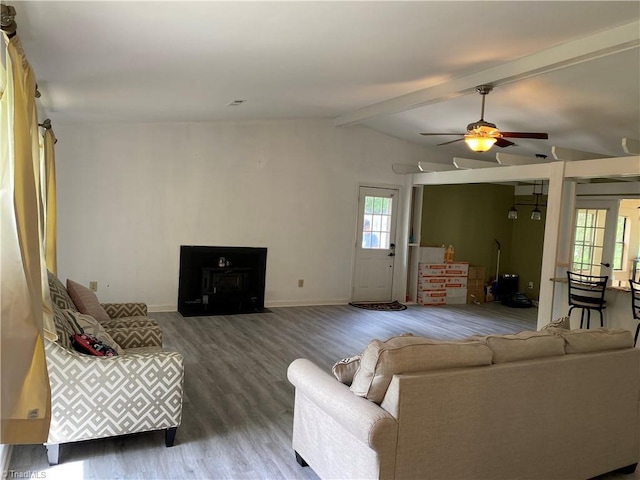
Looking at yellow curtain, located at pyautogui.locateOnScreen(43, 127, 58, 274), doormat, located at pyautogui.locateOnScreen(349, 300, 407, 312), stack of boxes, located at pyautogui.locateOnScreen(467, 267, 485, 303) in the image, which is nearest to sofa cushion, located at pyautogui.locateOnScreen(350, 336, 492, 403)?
yellow curtain, located at pyautogui.locateOnScreen(43, 127, 58, 274)

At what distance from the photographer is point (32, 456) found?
295 centimetres

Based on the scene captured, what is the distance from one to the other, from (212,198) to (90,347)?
Result: 444 cm

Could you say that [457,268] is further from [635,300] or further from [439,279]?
[635,300]

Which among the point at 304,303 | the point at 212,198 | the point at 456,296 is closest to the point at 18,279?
the point at 212,198

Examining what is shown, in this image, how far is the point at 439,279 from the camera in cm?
922

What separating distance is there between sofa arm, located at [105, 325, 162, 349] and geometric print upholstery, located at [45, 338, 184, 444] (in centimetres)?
85

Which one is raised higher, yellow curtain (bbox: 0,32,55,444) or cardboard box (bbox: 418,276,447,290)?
yellow curtain (bbox: 0,32,55,444)

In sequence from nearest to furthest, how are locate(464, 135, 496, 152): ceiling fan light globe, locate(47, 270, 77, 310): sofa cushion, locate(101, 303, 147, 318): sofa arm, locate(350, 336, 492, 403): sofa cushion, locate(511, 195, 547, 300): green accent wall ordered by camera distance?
locate(350, 336, 492, 403): sofa cushion
locate(47, 270, 77, 310): sofa cushion
locate(101, 303, 147, 318): sofa arm
locate(464, 135, 496, 152): ceiling fan light globe
locate(511, 195, 547, 300): green accent wall

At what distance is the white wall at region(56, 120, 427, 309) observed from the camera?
21.7ft

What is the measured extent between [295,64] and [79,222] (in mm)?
4034

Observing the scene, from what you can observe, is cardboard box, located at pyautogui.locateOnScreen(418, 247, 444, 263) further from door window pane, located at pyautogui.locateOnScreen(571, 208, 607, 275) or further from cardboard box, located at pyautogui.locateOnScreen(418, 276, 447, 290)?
door window pane, located at pyautogui.locateOnScreen(571, 208, 607, 275)

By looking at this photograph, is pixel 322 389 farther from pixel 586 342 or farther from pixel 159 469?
pixel 586 342

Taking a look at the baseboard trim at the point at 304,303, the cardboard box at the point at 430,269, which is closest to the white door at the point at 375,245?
the baseboard trim at the point at 304,303

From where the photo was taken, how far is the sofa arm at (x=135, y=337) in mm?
Answer: 3850
